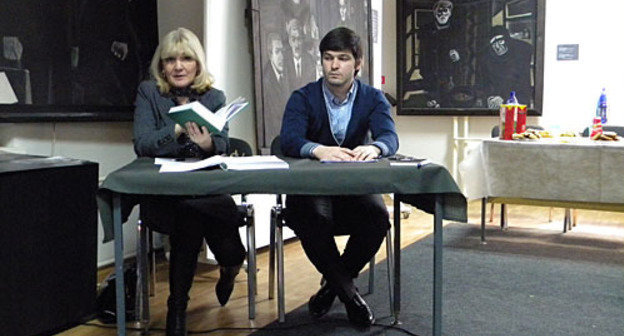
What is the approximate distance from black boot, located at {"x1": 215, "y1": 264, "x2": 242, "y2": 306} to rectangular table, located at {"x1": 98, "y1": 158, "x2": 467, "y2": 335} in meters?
0.58

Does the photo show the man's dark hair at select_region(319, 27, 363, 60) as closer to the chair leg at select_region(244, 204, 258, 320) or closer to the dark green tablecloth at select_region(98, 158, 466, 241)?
the dark green tablecloth at select_region(98, 158, 466, 241)

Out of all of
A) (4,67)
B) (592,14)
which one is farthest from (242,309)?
(592,14)

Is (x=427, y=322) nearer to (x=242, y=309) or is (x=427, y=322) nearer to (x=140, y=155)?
(x=242, y=309)

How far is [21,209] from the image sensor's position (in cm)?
204

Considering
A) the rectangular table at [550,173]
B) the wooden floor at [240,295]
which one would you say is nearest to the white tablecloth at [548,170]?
the rectangular table at [550,173]

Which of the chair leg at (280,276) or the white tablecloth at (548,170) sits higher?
the white tablecloth at (548,170)

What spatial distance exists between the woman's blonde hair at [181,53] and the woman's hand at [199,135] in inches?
13.6

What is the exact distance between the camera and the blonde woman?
212 cm

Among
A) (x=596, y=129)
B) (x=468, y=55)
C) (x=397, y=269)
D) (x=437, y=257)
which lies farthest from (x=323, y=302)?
(x=468, y=55)

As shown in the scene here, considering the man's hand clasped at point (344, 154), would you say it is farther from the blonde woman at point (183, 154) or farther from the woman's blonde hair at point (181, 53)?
the woman's blonde hair at point (181, 53)

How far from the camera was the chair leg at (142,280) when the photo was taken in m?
2.28

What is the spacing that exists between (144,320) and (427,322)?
1057mm

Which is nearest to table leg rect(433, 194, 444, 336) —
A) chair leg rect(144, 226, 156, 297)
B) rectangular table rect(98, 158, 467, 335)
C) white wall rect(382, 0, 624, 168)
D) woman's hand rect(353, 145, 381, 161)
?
rectangular table rect(98, 158, 467, 335)

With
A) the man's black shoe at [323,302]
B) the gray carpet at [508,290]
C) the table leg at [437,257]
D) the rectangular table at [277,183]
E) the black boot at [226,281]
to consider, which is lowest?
the gray carpet at [508,290]
